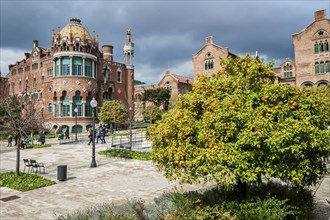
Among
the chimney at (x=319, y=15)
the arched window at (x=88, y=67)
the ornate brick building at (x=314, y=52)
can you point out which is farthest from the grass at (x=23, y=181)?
the chimney at (x=319, y=15)

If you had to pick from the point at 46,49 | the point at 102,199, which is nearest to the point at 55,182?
the point at 102,199

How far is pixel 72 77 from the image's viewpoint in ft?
150

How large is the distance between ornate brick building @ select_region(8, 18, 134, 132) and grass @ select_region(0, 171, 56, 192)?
25861mm

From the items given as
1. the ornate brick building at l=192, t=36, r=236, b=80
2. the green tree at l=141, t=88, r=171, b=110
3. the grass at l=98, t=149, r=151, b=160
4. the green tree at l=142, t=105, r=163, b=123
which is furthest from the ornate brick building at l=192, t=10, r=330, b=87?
the grass at l=98, t=149, r=151, b=160

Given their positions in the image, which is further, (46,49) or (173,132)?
(46,49)

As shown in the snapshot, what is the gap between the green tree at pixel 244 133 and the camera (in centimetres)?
574

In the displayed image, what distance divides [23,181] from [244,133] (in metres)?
11.5

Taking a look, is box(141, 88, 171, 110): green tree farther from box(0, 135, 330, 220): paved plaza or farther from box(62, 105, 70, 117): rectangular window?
box(0, 135, 330, 220): paved plaza

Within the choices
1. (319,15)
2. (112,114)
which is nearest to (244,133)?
(112,114)

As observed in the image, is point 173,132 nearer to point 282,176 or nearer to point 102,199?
point 282,176

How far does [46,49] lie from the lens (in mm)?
60125

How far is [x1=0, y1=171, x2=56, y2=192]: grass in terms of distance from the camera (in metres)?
12.1

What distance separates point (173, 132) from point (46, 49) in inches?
2414

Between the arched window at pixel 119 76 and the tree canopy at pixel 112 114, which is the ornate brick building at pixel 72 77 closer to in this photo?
the arched window at pixel 119 76
